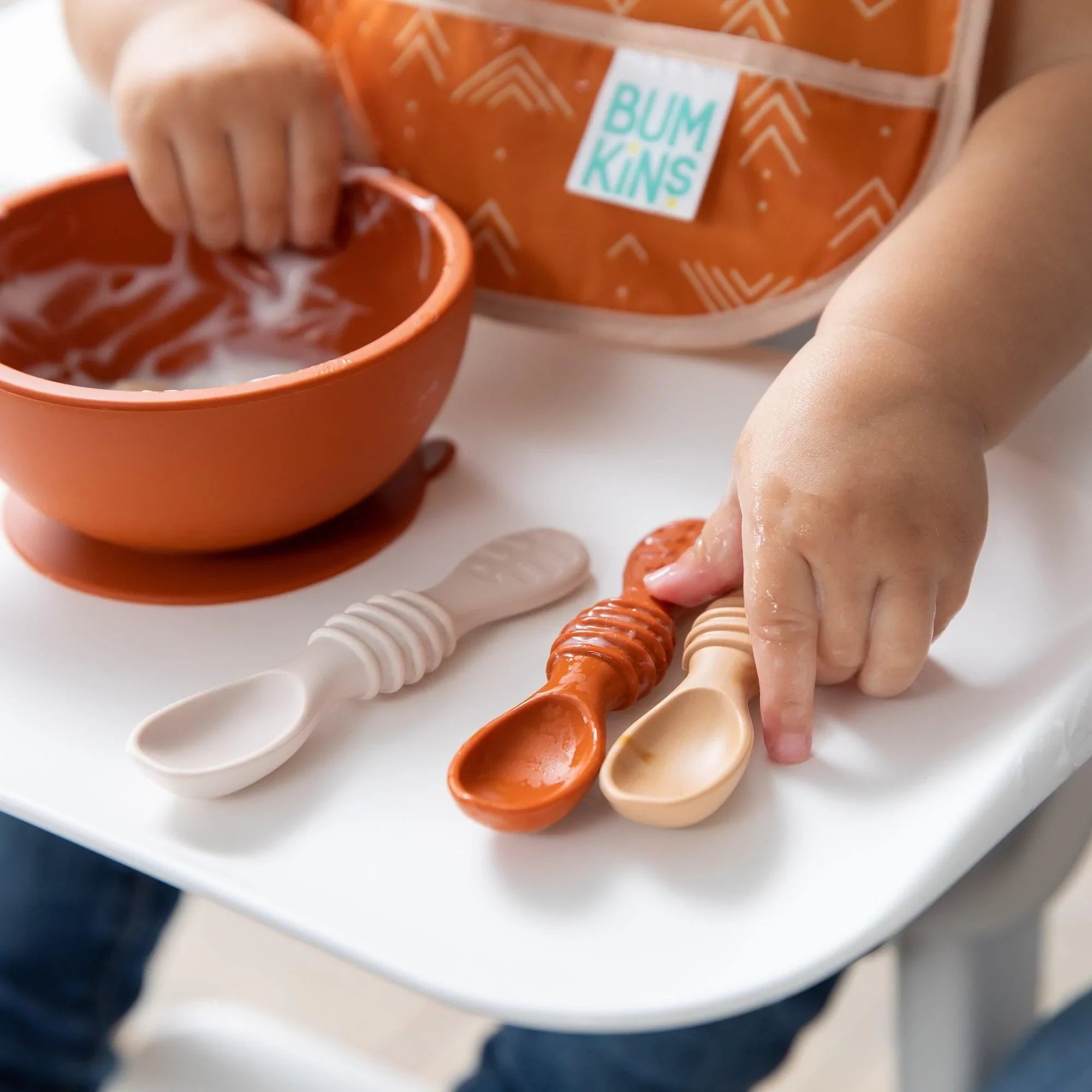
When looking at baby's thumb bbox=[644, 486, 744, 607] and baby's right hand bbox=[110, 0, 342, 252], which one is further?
baby's right hand bbox=[110, 0, 342, 252]

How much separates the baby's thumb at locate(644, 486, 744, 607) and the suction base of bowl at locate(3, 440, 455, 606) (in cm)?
13

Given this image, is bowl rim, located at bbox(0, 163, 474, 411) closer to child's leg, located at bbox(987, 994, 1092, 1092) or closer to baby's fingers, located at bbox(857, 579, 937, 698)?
baby's fingers, located at bbox(857, 579, 937, 698)

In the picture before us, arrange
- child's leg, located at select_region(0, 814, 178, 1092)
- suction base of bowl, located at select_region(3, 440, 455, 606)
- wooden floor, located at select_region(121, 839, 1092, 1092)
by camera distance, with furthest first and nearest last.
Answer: wooden floor, located at select_region(121, 839, 1092, 1092)
child's leg, located at select_region(0, 814, 178, 1092)
suction base of bowl, located at select_region(3, 440, 455, 606)

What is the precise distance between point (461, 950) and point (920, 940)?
0.27 meters

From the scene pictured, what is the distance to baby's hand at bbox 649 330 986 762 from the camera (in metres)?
0.40

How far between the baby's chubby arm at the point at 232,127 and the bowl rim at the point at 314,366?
0.03m

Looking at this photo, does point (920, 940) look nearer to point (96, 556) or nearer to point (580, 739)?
point (580, 739)

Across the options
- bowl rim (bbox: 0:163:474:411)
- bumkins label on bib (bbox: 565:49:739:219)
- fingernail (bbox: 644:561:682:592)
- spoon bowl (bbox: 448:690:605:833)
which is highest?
bumkins label on bib (bbox: 565:49:739:219)

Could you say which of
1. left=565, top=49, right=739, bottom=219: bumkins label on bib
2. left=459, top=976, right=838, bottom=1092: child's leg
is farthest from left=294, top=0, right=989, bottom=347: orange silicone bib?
left=459, top=976, right=838, bottom=1092: child's leg

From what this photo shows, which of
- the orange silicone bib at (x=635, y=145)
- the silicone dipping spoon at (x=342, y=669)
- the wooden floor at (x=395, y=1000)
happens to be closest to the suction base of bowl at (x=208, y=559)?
the silicone dipping spoon at (x=342, y=669)

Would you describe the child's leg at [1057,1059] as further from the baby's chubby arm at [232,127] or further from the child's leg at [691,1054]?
the baby's chubby arm at [232,127]

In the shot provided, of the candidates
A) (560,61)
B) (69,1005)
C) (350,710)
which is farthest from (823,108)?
(69,1005)

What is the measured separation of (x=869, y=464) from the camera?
0.41 metres

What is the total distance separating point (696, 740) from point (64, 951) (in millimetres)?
398
